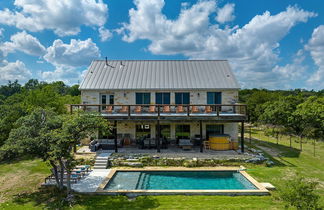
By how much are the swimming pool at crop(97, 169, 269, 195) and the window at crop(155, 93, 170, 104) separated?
A: 6.72 m

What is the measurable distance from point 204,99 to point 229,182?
8.17m

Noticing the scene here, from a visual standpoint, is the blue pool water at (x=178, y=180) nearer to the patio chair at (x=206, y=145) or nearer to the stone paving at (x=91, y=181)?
the stone paving at (x=91, y=181)

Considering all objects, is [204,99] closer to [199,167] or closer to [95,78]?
[199,167]

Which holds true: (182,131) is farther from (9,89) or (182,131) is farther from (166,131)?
(9,89)

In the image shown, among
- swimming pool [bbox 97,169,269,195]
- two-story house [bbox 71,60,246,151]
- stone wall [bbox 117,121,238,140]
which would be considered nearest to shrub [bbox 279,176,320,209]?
swimming pool [bbox 97,169,269,195]

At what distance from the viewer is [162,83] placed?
61.9ft

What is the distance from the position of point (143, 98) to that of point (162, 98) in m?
1.70

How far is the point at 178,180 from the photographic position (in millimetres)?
12570

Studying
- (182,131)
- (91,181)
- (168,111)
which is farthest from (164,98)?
(91,181)

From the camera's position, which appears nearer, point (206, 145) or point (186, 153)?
point (186, 153)

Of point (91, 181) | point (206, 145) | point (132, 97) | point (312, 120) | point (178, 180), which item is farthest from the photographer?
point (312, 120)

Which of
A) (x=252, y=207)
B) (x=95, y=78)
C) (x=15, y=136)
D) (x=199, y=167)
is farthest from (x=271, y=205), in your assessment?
(x=95, y=78)

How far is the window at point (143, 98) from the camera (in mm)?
18656

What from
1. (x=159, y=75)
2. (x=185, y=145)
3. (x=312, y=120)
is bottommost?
(x=185, y=145)
